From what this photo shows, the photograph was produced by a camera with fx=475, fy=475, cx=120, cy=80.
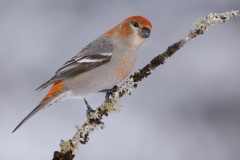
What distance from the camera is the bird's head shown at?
4262 mm

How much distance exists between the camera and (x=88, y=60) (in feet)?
15.1

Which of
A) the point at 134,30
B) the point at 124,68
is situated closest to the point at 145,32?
the point at 134,30

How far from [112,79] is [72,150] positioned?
1602 millimetres

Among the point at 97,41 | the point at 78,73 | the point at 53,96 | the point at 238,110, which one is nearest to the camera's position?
the point at 53,96

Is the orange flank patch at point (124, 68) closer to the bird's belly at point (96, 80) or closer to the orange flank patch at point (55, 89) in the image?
the bird's belly at point (96, 80)

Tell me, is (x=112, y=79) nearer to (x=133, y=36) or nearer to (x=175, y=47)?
(x=133, y=36)

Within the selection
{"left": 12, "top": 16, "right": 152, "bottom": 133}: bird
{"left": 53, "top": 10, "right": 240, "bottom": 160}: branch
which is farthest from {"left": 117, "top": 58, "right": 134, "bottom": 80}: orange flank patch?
{"left": 53, "top": 10, "right": 240, "bottom": 160}: branch

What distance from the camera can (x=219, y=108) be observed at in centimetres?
729

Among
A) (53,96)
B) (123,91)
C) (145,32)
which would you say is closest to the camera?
(123,91)

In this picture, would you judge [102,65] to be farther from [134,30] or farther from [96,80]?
[134,30]

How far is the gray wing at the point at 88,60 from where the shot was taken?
14.5 feet

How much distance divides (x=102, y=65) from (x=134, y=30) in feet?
1.49

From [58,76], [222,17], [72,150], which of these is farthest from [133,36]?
[72,150]

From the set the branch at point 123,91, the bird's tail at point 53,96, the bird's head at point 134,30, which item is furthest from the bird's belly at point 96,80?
the branch at point 123,91
